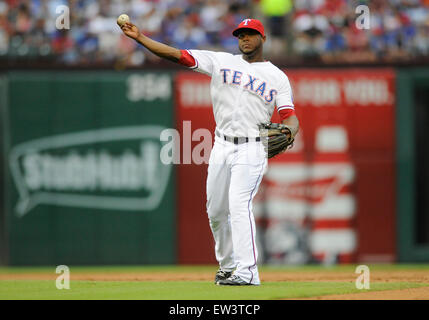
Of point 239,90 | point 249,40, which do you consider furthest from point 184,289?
point 249,40

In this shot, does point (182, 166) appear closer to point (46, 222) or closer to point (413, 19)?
point (46, 222)

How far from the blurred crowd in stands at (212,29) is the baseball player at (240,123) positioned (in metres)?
5.26

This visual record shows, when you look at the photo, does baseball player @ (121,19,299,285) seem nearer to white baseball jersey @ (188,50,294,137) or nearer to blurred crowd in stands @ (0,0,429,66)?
white baseball jersey @ (188,50,294,137)

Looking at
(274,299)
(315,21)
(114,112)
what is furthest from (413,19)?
(274,299)

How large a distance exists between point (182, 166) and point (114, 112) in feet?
3.99

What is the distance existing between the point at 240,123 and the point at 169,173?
5233mm

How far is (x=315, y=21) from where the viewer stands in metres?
12.4

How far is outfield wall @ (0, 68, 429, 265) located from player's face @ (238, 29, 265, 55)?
4.99 meters

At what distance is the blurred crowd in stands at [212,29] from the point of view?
1189cm

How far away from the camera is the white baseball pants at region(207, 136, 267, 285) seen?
638cm

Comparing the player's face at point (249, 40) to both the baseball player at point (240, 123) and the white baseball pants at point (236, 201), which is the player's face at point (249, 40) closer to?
the baseball player at point (240, 123)

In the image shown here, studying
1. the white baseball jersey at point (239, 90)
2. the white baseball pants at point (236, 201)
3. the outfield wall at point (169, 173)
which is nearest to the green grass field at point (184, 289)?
the white baseball pants at point (236, 201)

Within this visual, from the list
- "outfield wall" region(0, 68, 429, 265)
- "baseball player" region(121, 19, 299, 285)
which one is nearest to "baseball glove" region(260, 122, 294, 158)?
"baseball player" region(121, 19, 299, 285)

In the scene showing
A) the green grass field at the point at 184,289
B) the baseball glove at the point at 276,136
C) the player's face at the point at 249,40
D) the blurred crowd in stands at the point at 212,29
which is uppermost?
the blurred crowd in stands at the point at 212,29
